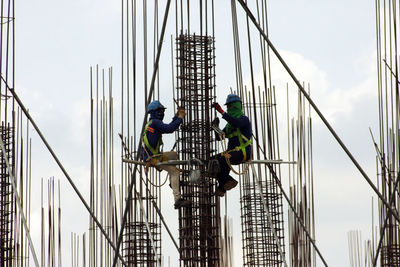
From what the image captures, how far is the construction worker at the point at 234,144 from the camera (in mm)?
11844

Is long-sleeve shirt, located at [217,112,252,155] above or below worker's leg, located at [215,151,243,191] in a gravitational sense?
above

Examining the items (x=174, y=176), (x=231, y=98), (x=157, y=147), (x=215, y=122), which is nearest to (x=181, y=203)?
(x=174, y=176)

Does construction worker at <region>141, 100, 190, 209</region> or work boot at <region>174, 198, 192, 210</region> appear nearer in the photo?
work boot at <region>174, 198, 192, 210</region>

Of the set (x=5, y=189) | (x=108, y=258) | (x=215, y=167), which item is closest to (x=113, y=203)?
(x=108, y=258)

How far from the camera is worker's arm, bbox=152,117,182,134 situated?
11492 mm

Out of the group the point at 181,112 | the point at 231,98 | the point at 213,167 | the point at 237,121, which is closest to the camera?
the point at 181,112

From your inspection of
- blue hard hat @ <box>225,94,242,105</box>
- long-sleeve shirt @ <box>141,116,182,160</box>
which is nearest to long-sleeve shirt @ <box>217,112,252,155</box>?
blue hard hat @ <box>225,94,242,105</box>

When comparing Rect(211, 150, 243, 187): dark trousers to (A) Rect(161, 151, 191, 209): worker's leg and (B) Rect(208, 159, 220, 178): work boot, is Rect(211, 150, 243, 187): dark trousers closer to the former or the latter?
(B) Rect(208, 159, 220, 178): work boot

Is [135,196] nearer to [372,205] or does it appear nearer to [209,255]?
[209,255]

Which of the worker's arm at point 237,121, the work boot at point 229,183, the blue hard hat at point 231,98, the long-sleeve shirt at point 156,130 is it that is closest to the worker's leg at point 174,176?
the long-sleeve shirt at point 156,130

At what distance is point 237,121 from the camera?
38.5 ft

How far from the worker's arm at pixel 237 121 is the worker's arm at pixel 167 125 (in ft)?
2.05

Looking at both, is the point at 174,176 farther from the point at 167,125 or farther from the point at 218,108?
the point at 218,108

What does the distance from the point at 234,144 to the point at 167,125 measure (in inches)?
38.8
